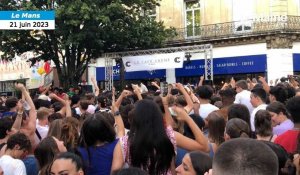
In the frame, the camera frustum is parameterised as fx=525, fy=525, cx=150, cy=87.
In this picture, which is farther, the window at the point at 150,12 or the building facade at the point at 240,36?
the window at the point at 150,12

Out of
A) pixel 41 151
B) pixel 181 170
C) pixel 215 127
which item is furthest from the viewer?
pixel 215 127

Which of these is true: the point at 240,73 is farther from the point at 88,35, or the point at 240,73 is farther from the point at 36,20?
the point at 36,20

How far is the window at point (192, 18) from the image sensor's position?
103ft

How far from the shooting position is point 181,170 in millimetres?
4242

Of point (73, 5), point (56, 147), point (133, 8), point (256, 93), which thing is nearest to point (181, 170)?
point (56, 147)

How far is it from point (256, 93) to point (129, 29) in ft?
61.8

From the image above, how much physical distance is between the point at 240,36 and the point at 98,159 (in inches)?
962

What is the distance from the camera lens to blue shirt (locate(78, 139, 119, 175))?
203 inches

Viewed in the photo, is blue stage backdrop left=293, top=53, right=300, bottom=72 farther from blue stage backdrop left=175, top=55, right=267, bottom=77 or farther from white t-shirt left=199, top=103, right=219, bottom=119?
white t-shirt left=199, top=103, right=219, bottom=119

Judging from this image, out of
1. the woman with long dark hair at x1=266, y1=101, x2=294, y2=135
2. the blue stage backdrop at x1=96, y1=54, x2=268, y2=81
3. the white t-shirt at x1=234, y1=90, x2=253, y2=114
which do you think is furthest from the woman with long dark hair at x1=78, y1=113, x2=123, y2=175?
the blue stage backdrop at x1=96, y1=54, x2=268, y2=81

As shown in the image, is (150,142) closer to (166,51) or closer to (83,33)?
(83,33)

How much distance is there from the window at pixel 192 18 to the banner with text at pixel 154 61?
537 cm

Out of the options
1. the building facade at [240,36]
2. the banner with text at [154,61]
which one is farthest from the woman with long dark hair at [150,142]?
the building facade at [240,36]

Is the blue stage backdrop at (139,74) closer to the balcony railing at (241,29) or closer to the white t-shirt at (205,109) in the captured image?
the balcony railing at (241,29)
